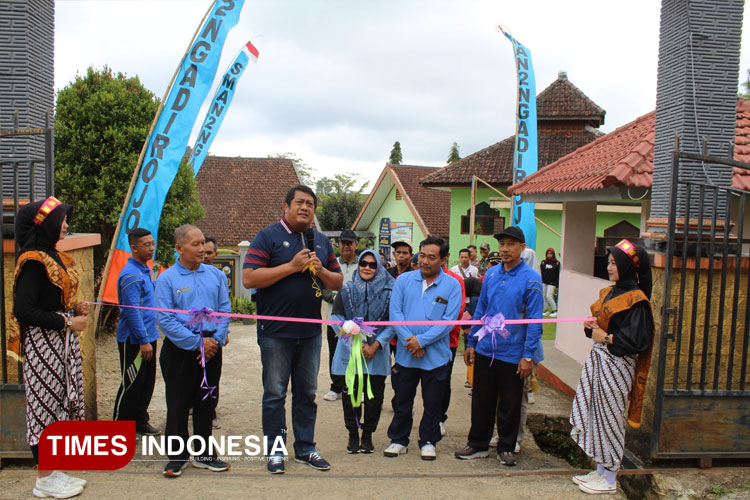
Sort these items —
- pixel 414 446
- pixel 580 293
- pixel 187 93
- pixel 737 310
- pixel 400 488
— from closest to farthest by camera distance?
pixel 400 488
pixel 737 310
pixel 414 446
pixel 187 93
pixel 580 293

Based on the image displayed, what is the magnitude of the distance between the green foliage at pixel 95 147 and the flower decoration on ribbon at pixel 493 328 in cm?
812

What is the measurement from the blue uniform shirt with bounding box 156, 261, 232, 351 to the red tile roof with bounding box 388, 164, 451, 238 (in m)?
22.3

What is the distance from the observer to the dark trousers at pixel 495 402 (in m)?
4.66

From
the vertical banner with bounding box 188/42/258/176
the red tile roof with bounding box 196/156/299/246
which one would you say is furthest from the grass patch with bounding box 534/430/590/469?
the red tile roof with bounding box 196/156/299/246

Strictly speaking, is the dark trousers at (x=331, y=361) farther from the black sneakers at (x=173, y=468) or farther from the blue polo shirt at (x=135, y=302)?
the black sneakers at (x=173, y=468)

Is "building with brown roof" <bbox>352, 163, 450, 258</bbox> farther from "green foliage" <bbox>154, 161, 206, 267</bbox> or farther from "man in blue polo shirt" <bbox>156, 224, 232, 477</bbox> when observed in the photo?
"man in blue polo shirt" <bbox>156, 224, 232, 477</bbox>

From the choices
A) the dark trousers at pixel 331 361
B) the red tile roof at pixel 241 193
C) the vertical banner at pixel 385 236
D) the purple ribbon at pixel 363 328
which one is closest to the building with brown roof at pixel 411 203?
the vertical banner at pixel 385 236

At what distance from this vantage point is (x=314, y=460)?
4.36 meters

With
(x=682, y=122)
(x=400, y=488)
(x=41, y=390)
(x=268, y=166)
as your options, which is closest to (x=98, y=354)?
(x=41, y=390)

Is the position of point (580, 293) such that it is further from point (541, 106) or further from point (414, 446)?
point (541, 106)

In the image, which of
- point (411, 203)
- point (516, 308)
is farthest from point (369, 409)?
point (411, 203)

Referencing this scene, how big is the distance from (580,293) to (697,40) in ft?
13.4

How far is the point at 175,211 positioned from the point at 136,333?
23.7 ft

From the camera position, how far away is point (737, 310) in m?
4.39
